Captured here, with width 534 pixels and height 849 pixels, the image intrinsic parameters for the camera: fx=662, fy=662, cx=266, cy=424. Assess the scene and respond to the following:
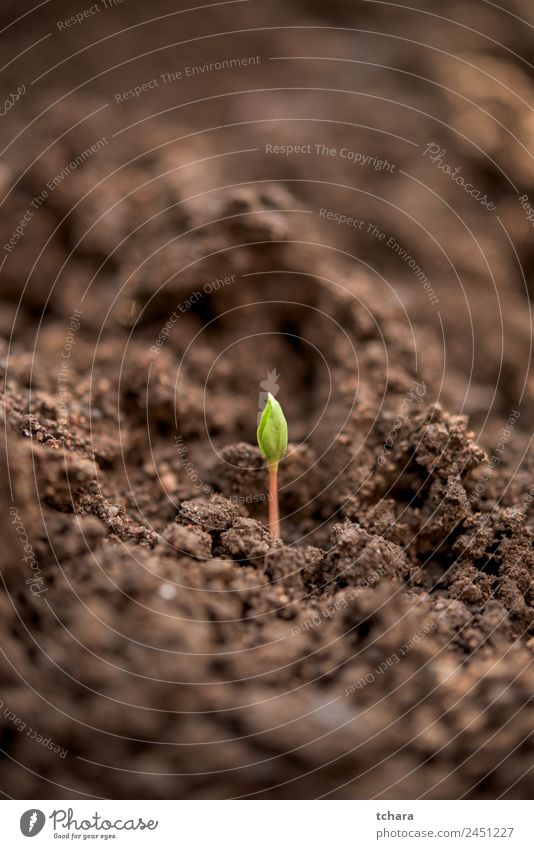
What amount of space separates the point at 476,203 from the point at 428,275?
217mm

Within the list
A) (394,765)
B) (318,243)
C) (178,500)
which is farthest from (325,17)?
(394,765)

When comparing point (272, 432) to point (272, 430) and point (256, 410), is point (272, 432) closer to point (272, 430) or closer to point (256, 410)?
point (272, 430)

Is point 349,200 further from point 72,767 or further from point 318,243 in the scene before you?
point 72,767

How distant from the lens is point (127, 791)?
80cm

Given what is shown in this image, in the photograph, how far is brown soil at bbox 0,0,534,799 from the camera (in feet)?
2.51
